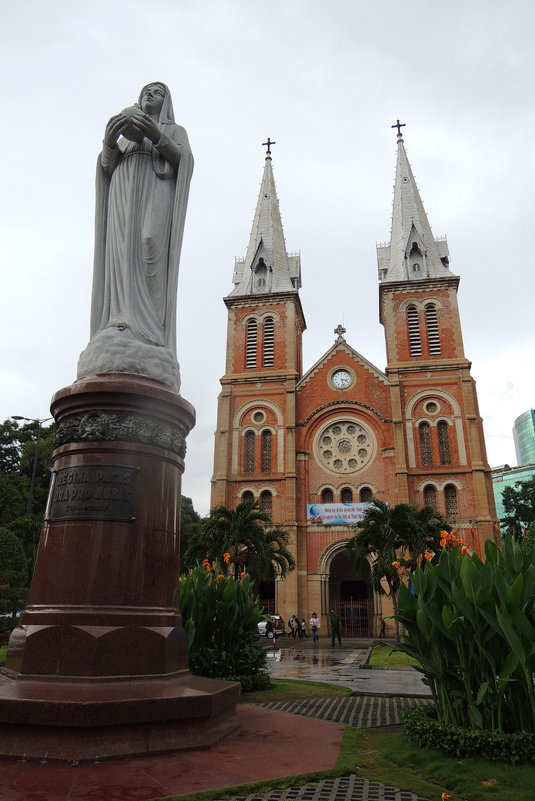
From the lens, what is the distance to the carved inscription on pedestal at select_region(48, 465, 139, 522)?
4793 millimetres

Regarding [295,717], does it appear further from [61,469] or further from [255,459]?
[255,459]

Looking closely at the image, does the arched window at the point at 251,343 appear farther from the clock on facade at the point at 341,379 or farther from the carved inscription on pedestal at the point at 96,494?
the carved inscription on pedestal at the point at 96,494

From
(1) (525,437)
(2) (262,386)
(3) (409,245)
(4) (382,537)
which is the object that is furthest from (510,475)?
(4) (382,537)

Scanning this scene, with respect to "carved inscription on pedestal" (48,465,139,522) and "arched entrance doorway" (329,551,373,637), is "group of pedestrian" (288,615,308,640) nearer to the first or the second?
"arched entrance doorway" (329,551,373,637)

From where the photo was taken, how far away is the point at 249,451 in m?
33.3

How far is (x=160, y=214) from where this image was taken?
6.38 metres

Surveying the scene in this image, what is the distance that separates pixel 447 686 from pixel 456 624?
2.21 ft

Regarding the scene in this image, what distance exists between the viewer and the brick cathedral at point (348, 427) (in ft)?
99.4

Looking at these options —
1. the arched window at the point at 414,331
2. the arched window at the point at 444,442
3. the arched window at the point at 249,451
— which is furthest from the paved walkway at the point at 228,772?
the arched window at the point at 414,331

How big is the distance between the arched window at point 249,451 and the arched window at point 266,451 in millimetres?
641

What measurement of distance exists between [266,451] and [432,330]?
12370 millimetres

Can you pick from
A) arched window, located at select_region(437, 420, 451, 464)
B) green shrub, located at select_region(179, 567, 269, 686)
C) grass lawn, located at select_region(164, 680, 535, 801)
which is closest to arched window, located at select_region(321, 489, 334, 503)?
arched window, located at select_region(437, 420, 451, 464)

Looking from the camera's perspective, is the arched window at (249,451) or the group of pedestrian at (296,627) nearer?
the group of pedestrian at (296,627)

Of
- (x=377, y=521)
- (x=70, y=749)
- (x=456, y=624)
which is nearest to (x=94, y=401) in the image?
(x=70, y=749)
